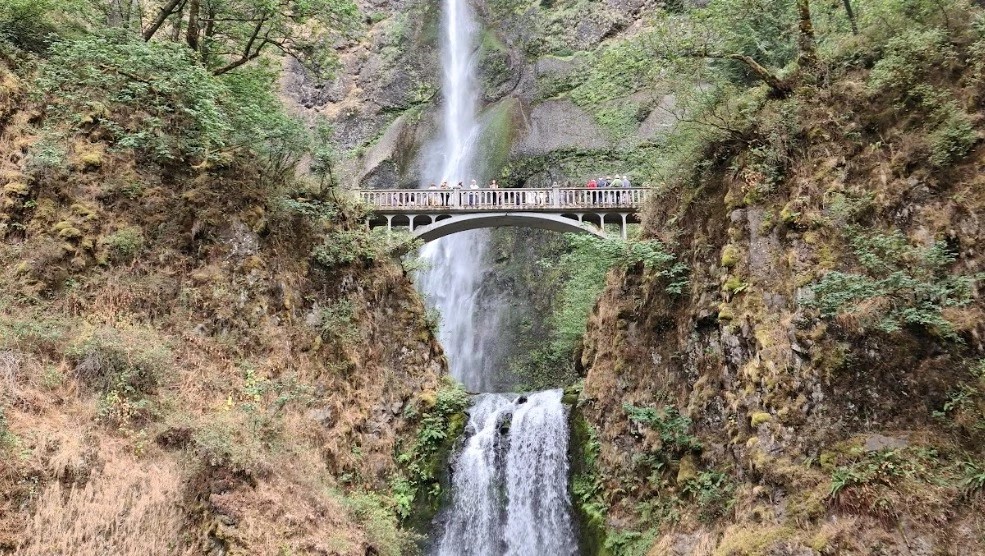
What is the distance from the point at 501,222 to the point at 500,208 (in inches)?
29.8

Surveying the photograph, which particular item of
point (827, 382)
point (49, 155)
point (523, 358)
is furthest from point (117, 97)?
point (523, 358)

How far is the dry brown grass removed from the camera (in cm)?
642

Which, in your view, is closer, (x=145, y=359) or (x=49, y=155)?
(x=145, y=359)

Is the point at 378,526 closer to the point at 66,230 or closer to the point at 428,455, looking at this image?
the point at 428,455

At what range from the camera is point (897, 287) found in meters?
7.21

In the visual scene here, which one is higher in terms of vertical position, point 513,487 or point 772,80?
point 772,80

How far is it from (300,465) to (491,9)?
33494 mm

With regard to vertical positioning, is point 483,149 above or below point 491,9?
below

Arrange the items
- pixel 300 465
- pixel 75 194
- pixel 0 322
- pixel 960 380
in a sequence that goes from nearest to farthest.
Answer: pixel 960 380 < pixel 0 322 < pixel 300 465 < pixel 75 194

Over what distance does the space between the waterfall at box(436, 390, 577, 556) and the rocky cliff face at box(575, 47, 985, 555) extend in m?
0.93

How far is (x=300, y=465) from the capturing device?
31.4ft

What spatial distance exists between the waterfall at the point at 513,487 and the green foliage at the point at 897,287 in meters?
6.68

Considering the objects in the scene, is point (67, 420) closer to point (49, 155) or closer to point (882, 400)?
point (49, 155)

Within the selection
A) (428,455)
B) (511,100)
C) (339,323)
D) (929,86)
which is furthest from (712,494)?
(511,100)
